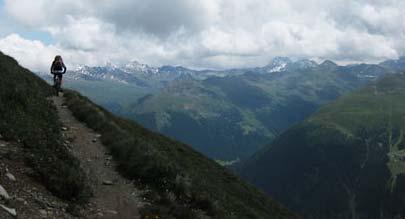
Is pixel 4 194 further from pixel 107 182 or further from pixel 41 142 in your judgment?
pixel 107 182

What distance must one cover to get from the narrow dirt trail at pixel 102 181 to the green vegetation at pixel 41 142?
→ 76 cm

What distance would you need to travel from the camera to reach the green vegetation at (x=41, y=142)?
14766mm

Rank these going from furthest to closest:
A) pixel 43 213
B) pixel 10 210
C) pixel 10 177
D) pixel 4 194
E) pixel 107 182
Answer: pixel 107 182, pixel 10 177, pixel 43 213, pixel 4 194, pixel 10 210

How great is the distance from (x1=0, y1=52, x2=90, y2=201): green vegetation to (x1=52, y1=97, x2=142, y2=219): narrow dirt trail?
0.76 metres

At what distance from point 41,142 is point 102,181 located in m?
2.71

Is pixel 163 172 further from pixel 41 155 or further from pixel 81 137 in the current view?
pixel 81 137

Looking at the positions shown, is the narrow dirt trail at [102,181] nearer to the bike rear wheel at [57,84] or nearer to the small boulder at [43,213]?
the small boulder at [43,213]

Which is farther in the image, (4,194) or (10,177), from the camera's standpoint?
(10,177)

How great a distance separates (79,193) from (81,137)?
973 cm

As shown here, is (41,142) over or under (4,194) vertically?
over

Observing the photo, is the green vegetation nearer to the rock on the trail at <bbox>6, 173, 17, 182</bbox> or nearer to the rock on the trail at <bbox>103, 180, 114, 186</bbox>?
the rock on the trail at <bbox>6, 173, 17, 182</bbox>

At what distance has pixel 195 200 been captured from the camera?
60.8 feet

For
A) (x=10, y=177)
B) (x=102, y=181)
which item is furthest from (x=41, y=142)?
(x=10, y=177)

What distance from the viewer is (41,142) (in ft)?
55.8
